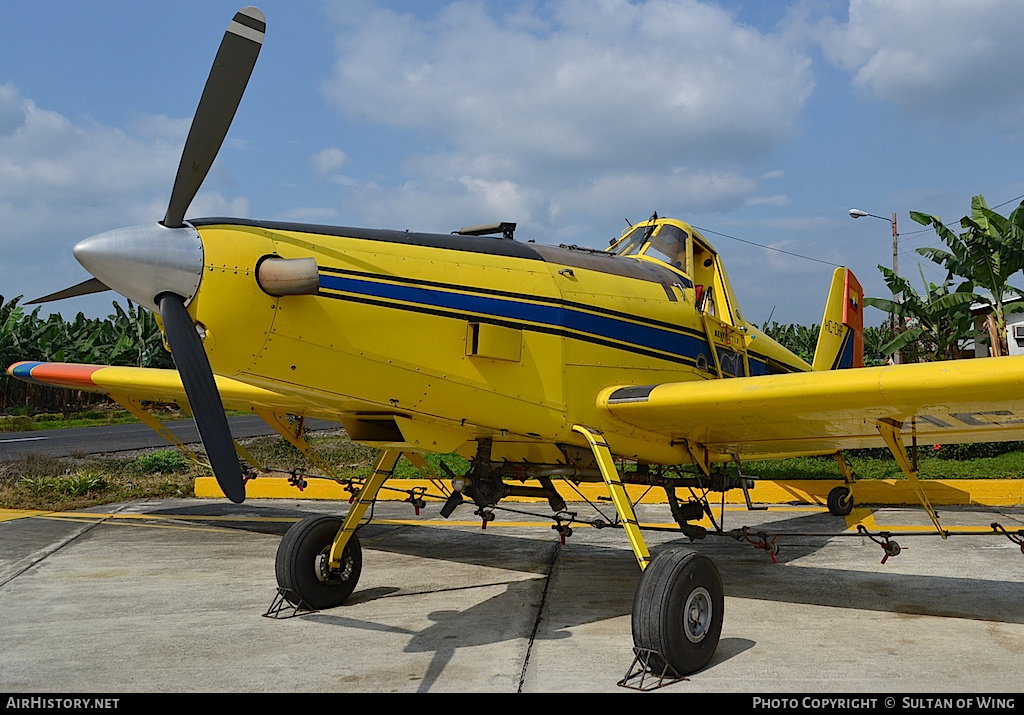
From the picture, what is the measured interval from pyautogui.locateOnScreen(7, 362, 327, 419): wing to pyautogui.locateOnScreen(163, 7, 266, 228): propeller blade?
2738 millimetres

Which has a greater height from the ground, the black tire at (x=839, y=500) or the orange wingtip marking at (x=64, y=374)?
the orange wingtip marking at (x=64, y=374)

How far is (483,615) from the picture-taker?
5.89m

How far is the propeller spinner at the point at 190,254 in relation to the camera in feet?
12.8

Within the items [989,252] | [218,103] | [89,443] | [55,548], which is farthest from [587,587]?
[89,443]

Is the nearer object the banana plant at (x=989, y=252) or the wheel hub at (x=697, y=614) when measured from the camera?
the wheel hub at (x=697, y=614)

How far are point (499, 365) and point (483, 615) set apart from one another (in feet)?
6.80

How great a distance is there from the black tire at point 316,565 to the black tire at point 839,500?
22.9ft

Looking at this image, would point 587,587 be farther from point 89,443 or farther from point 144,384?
point 89,443

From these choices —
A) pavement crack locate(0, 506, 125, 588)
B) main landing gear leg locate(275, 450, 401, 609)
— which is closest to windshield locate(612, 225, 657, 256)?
main landing gear leg locate(275, 450, 401, 609)

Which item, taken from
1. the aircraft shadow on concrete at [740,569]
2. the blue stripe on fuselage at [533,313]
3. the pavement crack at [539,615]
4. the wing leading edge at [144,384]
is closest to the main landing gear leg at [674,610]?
the pavement crack at [539,615]

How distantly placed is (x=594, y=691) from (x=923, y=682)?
6.06 feet

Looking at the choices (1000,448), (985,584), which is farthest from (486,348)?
(1000,448)

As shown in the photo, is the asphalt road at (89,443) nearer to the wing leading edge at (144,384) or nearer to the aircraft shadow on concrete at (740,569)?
the wing leading edge at (144,384)
